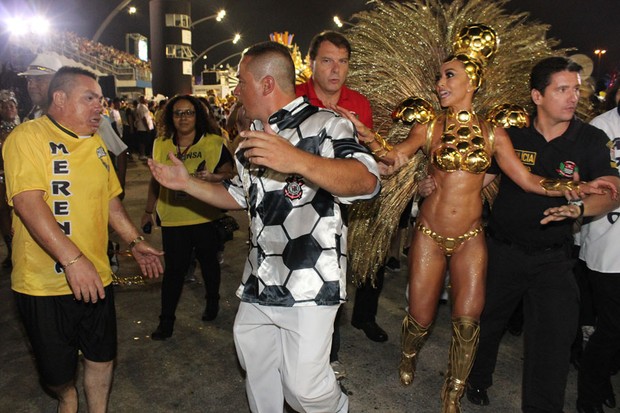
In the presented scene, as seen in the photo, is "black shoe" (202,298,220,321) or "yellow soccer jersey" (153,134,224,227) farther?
"black shoe" (202,298,220,321)

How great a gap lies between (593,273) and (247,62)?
8.53 feet

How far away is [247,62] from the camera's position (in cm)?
245

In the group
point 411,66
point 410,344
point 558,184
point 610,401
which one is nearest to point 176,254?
point 410,344

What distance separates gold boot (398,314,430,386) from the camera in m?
3.51

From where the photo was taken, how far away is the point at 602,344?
3.31 metres

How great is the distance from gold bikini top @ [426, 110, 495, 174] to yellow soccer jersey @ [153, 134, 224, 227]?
2.13 metres

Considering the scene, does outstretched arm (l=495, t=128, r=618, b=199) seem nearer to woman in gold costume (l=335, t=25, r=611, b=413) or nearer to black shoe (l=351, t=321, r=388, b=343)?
woman in gold costume (l=335, t=25, r=611, b=413)

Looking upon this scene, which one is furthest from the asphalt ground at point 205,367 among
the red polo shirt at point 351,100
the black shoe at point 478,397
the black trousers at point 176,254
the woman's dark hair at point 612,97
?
the woman's dark hair at point 612,97

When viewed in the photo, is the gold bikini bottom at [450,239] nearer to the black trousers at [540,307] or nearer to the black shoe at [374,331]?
the black trousers at [540,307]

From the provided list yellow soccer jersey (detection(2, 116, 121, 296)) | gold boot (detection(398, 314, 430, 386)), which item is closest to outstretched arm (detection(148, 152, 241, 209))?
yellow soccer jersey (detection(2, 116, 121, 296))

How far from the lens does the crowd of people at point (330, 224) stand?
8.02 ft

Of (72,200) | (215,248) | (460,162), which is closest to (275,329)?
(72,200)

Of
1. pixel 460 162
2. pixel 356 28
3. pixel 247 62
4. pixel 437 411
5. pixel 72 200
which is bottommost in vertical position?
pixel 437 411

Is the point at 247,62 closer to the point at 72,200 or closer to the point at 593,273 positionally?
the point at 72,200
